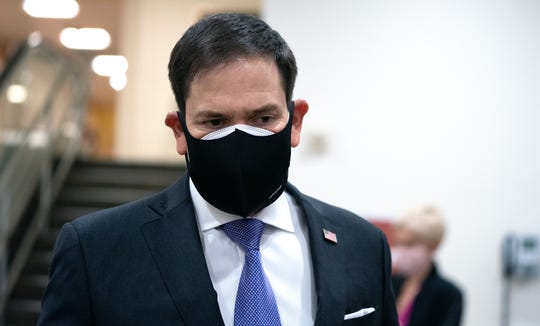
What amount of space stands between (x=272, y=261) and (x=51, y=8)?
10.9m

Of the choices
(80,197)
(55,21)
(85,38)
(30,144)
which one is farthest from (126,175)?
(85,38)

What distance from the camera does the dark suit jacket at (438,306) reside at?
124 inches

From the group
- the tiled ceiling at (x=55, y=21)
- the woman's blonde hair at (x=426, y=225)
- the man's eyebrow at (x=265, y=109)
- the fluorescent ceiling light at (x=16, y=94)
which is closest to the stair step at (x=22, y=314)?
the fluorescent ceiling light at (x=16, y=94)

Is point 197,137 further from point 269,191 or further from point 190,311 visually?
point 190,311

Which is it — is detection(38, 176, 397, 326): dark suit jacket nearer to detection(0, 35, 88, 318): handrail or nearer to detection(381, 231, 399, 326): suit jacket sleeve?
detection(381, 231, 399, 326): suit jacket sleeve

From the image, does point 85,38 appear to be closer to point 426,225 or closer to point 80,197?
point 80,197

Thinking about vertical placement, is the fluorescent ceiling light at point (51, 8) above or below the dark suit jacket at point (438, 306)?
above

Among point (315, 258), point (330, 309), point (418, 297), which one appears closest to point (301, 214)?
point (315, 258)

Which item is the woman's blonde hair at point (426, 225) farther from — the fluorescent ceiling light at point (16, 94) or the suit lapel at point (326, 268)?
the fluorescent ceiling light at point (16, 94)

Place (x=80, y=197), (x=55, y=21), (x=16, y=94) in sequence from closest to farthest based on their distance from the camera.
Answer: (x=16, y=94) → (x=80, y=197) → (x=55, y=21)

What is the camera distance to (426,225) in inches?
134

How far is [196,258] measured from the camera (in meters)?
1.44

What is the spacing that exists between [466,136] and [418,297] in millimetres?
1900

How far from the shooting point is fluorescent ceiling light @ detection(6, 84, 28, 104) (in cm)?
635
